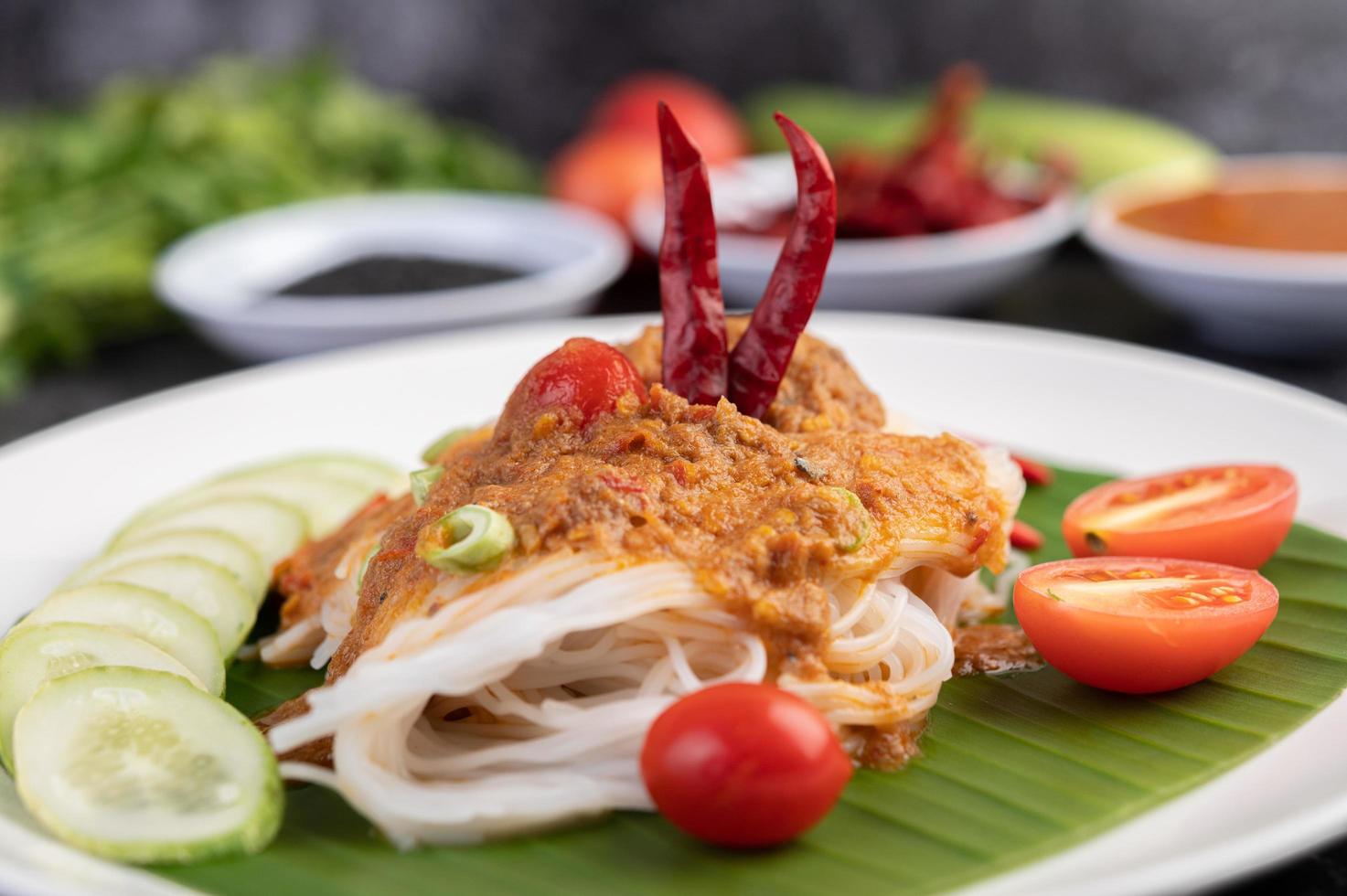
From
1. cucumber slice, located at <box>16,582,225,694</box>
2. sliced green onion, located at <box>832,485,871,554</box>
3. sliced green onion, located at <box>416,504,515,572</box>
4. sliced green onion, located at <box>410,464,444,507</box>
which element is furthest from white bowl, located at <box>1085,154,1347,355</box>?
cucumber slice, located at <box>16,582,225,694</box>

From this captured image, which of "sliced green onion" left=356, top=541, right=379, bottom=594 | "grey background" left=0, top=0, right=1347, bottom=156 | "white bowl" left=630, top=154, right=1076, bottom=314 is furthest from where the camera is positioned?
"grey background" left=0, top=0, right=1347, bottom=156

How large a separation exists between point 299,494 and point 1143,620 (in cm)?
309

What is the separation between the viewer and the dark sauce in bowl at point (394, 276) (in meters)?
8.23

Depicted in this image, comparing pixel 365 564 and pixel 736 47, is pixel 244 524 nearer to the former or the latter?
pixel 365 564

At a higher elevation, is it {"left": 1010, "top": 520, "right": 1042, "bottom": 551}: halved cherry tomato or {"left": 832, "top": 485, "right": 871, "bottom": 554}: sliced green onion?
{"left": 832, "top": 485, "right": 871, "bottom": 554}: sliced green onion

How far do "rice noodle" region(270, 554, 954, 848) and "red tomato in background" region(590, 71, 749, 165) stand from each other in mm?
7880

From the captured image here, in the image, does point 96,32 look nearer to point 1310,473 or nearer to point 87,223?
point 87,223

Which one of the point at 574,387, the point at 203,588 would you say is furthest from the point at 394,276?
the point at 574,387

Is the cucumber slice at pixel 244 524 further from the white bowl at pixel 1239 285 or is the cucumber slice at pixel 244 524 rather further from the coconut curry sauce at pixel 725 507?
the white bowl at pixel 1239 285

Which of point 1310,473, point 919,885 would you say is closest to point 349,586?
point 919,885

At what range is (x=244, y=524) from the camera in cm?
487

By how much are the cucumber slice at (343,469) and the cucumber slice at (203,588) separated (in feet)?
3.17

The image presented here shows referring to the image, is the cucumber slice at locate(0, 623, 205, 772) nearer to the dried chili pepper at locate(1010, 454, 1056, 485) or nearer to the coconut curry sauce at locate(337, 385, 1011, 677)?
the coconut curry sauce at locate(337, 385, 1011, 677)

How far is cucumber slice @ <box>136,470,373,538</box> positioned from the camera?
5.09 meters
